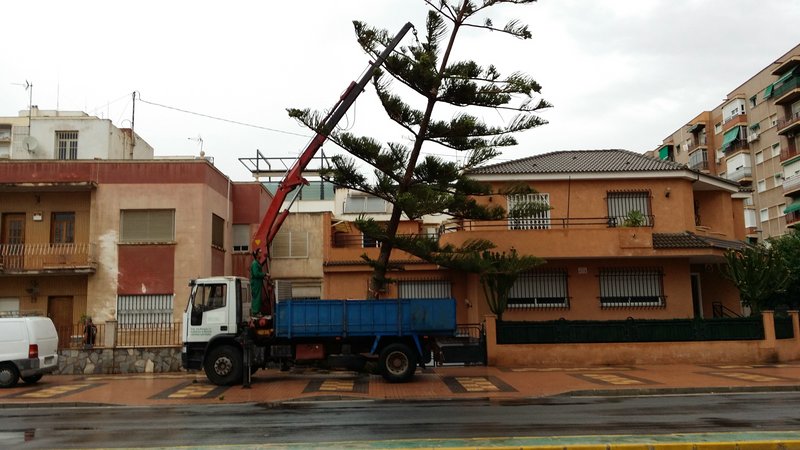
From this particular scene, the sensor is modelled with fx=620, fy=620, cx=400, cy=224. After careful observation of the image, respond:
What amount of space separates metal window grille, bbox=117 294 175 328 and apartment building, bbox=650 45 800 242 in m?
38.9

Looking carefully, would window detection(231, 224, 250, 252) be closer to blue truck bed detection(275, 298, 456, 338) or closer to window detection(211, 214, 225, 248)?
window detection(211, 214, 225, 248)

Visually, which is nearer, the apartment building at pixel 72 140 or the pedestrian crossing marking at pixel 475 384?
the pedestrian crossing marking at pixel 475 384

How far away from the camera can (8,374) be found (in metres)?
17.5

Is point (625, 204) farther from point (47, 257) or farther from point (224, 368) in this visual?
point (47, 257)

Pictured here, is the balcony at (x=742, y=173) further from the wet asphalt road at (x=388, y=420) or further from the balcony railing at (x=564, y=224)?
the wet asphalt road at (x=388, y=420)

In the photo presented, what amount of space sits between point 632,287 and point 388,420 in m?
15.2

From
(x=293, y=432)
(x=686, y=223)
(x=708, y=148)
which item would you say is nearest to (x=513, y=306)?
(x=686, y=223)

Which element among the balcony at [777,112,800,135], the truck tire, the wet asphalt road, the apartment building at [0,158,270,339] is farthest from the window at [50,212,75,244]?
the balcony at [777,112,800,135]

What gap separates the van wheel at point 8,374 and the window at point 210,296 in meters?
5.73

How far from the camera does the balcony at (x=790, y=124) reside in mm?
44422

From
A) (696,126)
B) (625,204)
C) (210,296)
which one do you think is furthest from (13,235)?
(696,126)

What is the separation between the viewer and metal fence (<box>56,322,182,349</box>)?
22375 millimetres

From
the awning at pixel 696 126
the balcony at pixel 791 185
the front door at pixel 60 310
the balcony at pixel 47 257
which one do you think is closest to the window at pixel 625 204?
the balcony at pixel 47 257

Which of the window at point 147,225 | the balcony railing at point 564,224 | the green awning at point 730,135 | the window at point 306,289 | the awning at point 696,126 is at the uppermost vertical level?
the awning at point 696,126
